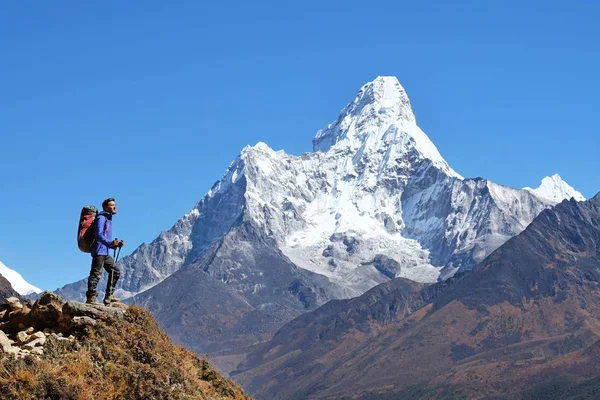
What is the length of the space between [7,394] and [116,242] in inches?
305

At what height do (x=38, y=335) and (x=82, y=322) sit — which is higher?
(x=82, y=322)

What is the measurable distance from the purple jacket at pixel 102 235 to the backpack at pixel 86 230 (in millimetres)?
254

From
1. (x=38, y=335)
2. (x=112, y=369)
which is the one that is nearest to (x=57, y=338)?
(x=38, y=335)

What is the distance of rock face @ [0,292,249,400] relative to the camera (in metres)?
29.2

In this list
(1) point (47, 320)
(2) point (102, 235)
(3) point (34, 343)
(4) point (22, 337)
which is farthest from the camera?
(2) point (102, 235)

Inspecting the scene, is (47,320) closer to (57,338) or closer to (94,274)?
(57,338)

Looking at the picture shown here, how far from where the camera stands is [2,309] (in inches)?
1420

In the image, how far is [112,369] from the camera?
31.3 m

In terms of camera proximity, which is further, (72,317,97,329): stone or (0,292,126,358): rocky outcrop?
(72,317,97,329): stone

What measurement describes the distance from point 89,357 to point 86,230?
5.27m

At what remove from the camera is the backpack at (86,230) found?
3531 centimetres

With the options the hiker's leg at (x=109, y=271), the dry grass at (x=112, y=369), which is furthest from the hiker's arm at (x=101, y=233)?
the dry grass at (x=112, y=369)

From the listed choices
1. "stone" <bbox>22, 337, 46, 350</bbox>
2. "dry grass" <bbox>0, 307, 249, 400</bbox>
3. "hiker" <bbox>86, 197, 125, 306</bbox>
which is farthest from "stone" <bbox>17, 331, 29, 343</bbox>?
"hiker" <bbox>86, 197, 125, 306</bbox>

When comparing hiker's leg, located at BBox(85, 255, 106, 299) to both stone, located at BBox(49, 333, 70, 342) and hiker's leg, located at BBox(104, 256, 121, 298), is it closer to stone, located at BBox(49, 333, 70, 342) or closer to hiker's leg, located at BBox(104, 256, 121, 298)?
hiker's leg, located at BBox(104, 256, 121, 298)
